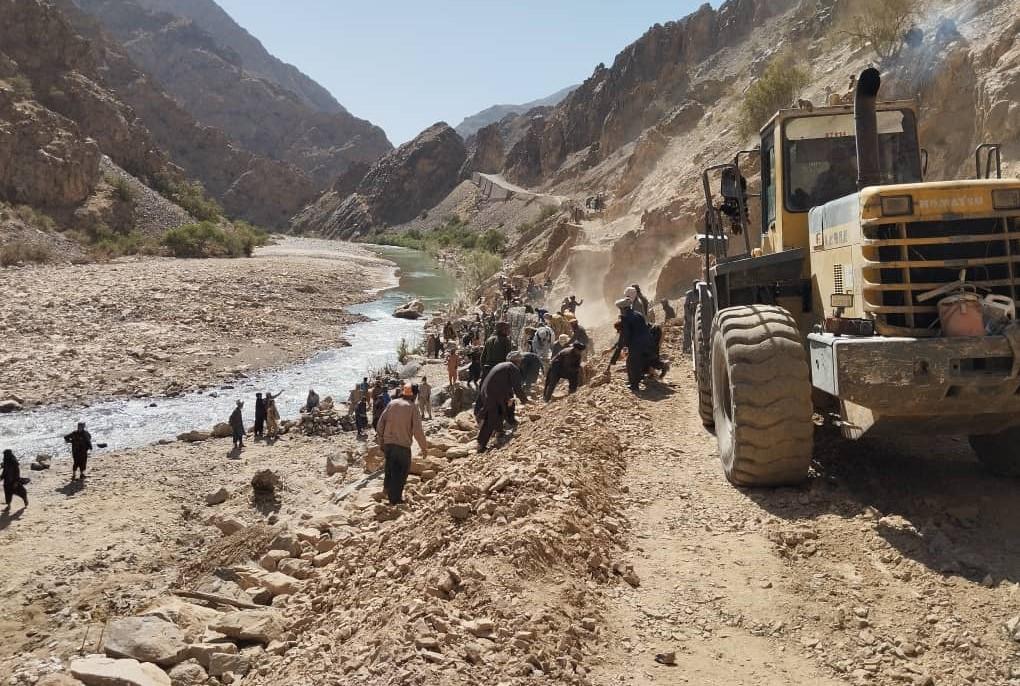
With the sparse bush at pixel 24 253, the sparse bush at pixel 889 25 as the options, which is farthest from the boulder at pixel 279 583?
the sparse bush at pixel 24 253

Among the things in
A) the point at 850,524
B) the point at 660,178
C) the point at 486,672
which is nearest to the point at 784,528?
the point at 850,524

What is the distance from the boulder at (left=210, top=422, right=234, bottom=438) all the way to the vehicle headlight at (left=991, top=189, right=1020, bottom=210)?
1415 centimetres

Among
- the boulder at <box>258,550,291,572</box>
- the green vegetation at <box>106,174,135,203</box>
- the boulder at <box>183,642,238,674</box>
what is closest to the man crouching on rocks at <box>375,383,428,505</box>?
the boulder at <box>258,550,291,572</box>

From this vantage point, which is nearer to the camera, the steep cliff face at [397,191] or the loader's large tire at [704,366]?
the loader's large tire at [704,366]

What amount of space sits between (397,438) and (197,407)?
12555 millimetres

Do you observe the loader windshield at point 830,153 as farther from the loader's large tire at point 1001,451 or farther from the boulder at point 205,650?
the boulder at point 205,650

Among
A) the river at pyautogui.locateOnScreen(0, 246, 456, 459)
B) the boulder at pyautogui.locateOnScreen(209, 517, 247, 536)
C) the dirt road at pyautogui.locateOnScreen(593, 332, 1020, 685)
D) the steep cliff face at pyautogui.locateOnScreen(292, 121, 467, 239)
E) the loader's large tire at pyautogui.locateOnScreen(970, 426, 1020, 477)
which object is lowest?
the boulder at pyautogui.locateOnScreen(209, 517, 247, 536)

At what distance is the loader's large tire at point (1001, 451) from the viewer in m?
5.32

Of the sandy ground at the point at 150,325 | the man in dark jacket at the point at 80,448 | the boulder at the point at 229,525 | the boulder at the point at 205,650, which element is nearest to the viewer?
the boulder at the point at 205,650

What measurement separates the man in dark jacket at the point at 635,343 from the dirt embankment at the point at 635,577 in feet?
3.05

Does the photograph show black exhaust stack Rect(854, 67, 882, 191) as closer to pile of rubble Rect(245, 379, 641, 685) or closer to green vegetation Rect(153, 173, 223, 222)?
pile of rubble Rect(245, 379, 641, 685)

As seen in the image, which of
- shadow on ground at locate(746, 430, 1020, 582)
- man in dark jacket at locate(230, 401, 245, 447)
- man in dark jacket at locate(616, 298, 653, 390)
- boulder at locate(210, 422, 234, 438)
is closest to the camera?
shadow on ground at locate(746, 430, 1020, 582)


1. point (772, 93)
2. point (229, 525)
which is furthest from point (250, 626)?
point (772, 93)

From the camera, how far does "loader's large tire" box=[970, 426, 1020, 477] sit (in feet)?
17.5
